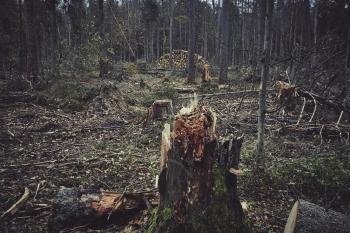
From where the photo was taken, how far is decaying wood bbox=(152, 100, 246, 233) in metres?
3.28

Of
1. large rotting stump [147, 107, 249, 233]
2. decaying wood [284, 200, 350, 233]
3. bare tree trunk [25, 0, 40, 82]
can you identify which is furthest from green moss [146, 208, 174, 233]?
bare tree trunk [25, 0, 40, 82]

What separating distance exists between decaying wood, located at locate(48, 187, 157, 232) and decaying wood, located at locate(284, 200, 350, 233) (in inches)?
75.1

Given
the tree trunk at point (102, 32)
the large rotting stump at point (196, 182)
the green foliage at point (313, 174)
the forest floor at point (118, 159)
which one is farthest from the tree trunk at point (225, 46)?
the large rotting stump at point (196, 182)

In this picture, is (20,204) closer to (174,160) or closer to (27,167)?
(27,167)

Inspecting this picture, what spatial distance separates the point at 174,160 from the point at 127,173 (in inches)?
122

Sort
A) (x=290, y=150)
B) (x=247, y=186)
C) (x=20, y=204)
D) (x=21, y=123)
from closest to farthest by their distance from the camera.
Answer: (x=20, y=204)
(x=247, y=186)
(x=290, y=150)
(x=21, y=123)

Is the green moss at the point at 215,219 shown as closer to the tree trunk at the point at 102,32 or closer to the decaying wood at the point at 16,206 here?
the decaying wood at the point at 16,206

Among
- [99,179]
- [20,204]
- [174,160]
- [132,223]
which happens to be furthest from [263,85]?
[20,204]

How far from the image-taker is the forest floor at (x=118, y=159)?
4.75m

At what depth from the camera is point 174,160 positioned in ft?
10.9

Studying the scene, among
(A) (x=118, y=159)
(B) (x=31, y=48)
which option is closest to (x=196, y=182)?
(A) (x=118, y=159)

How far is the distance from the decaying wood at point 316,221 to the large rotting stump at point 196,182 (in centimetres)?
60

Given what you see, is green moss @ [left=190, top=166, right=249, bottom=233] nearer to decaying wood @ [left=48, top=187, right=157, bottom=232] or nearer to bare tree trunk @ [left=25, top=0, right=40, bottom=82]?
decaying wood @ [left=48, top=187, right=157, bottom=232]

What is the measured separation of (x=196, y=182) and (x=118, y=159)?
393 centimetres
